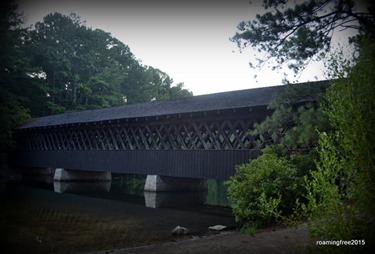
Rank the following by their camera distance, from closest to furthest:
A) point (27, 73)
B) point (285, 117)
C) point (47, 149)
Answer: point (285, 117)
point (47, 149)
point (27, 73)

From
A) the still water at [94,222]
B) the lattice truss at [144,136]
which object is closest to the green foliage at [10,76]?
the lattice truss at [144,136]

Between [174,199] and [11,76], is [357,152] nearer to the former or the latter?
[174,199]

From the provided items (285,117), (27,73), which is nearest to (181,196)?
(285,117)

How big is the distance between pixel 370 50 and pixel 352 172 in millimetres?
1537

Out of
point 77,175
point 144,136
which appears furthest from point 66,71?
point 144,136

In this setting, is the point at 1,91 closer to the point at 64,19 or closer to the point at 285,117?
the point at 64,19

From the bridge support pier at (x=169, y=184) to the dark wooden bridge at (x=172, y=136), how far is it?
1.80 ft

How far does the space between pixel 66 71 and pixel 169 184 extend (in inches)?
1210

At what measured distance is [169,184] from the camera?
61.9 feet

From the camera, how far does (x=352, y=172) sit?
374 cm

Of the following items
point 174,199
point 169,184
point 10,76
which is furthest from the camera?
point 10,76

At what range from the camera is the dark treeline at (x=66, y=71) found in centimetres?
3306

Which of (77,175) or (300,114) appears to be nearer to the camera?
(300,114)

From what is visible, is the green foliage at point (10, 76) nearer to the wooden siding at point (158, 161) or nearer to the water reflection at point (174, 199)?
the wooden siding at point (158, 161)
